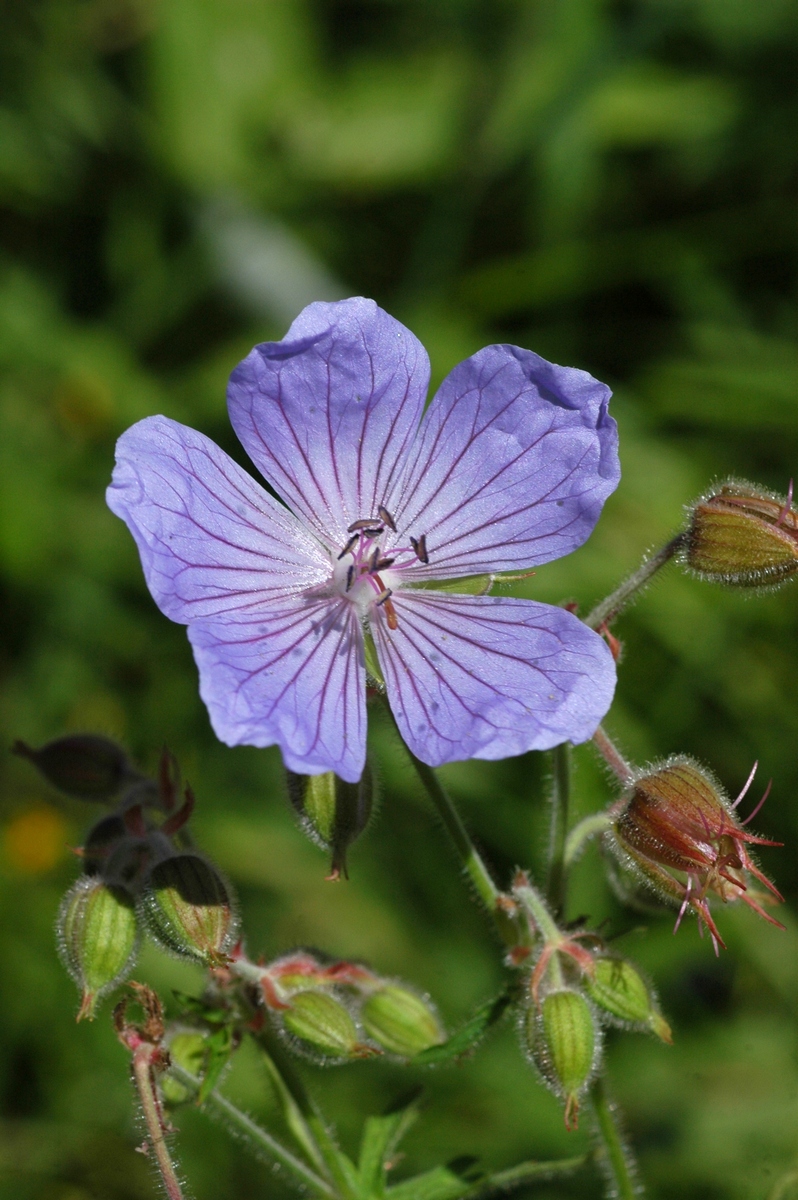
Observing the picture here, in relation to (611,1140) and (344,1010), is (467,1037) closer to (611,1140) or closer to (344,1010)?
(344,1010)

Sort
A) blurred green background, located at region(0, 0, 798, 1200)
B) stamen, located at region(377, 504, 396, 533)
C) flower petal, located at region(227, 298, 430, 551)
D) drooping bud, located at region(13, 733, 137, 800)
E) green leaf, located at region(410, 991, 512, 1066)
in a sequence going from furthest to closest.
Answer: blurred green background, located at region(0, 0, 798, 1200) < drooping bud, located at region(13, 733, 137, 800) < stamen, located at region(377, 504, 396, 533) < flower petal, located at region(227, 298, 430, 551) < green leaf, located at region(410, 991, 512, 1066)

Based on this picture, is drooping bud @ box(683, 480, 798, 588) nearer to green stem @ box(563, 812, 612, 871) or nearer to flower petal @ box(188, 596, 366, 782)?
green stem @ box(563, 812, 612, 871)

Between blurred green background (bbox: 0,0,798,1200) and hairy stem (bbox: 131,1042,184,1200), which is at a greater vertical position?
blurred green background (bbox: 0,0,798,1200)

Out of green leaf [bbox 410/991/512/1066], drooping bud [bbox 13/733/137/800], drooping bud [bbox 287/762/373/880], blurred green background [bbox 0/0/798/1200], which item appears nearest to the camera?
drooping bud [bbox 287/762/373/880]

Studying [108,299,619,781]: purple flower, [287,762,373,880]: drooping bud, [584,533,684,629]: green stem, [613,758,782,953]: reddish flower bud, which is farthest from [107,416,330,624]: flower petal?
[613,758,782,953]: reddish flower bud

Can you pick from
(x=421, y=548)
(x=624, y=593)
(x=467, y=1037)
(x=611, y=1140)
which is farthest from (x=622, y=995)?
(x=421, y=548)

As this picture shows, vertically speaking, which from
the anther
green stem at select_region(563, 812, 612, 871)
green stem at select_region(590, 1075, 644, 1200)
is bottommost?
green stem at select_region(590, 1075, 644, 1200)

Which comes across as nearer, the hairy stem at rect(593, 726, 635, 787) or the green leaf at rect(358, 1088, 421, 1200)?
the hairy stem at rect(593, 726, 635, 787)

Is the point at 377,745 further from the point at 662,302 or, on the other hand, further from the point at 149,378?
the point at 662,302

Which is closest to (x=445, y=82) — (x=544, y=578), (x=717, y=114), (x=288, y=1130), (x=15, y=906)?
(x=717, y=114)
